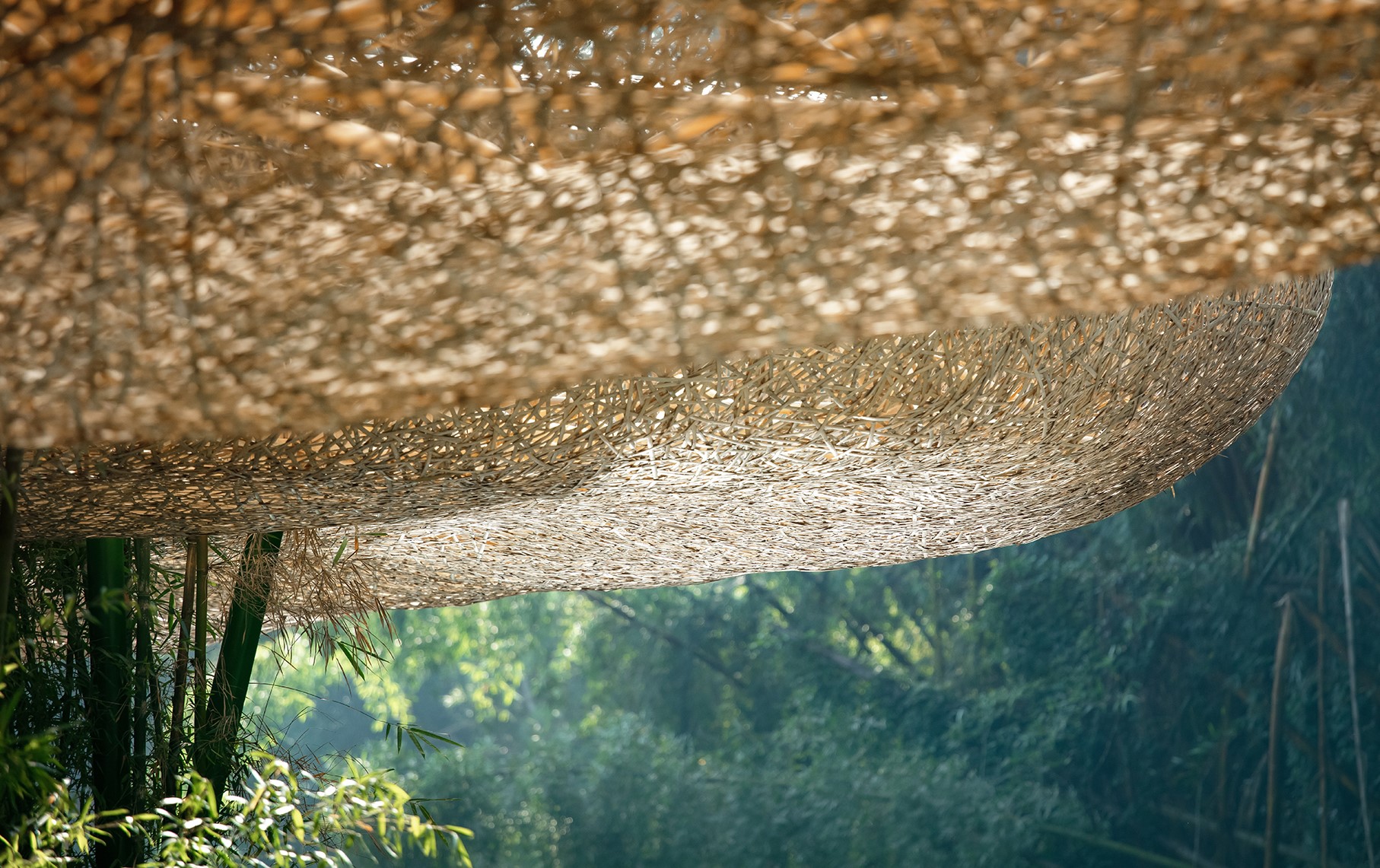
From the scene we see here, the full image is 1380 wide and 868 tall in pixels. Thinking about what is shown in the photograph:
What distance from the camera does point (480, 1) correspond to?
690 mm

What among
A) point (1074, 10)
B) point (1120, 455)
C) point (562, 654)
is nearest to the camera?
point (1074, 10)

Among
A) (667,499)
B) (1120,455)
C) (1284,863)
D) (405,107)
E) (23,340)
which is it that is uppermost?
(405,107)

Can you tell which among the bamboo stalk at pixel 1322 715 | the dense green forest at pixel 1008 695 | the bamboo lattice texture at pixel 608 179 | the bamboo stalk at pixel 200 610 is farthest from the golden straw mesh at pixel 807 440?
the bamboo stalk at pixel 1322 715

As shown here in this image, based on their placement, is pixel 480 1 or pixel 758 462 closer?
pixel 480 1

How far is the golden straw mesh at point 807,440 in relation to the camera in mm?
1560

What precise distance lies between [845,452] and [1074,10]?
1.25 m

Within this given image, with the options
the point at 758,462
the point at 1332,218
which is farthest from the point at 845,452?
the point at 1332,218

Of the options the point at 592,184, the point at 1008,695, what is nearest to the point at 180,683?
the point at 592,184

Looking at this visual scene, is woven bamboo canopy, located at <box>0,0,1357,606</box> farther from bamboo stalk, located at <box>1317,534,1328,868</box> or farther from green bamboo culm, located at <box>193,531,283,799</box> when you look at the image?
bamboo stalk, located at <box>1317,534,1328,868</box>

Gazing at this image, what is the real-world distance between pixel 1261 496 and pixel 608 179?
688 centimetres

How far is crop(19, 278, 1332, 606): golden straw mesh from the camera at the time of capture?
1.56m

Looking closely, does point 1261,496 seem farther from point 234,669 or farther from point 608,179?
point 608,179

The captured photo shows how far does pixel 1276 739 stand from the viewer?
21.4ft

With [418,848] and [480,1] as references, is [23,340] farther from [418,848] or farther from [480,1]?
[418,848]
